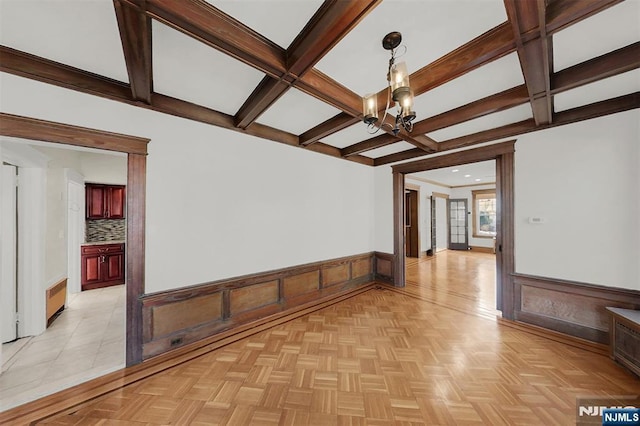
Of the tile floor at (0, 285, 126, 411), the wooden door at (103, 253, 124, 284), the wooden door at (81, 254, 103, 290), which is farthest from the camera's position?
the wooden door at (103, 253, 124, 284)

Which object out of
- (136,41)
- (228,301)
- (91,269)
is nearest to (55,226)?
(91,269)

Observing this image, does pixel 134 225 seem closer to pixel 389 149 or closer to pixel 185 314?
pixel 185 314

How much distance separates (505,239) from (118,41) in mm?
4595

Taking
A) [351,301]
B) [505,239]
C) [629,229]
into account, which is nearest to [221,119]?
[351,301]

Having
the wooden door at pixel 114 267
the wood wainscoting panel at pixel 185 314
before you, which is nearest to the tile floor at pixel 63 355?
the wood wainscoting panel at pixel 185 314

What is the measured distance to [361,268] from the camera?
455cm

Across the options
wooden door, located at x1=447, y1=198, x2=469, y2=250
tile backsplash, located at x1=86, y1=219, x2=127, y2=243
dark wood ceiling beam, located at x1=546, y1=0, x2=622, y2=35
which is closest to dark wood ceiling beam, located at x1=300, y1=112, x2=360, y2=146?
dark wood ceiling beam, located at x1=546, y1=0, x2=622, y2=35

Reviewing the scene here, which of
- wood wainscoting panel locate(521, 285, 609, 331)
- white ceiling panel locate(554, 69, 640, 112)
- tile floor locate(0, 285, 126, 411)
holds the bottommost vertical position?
tile floor locate(0, 285, 126, 411)

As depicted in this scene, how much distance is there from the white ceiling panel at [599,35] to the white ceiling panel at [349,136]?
1.83 meters

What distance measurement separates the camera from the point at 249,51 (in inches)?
59.1

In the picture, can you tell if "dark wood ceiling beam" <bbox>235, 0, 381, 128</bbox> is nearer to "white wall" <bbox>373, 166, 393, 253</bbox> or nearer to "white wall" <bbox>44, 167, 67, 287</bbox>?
"white wall" <bbox>373, 166, 393, 253</bbox>

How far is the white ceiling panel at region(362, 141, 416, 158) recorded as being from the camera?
12.6 feet

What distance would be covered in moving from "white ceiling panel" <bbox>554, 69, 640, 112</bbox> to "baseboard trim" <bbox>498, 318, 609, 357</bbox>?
2.65 meters

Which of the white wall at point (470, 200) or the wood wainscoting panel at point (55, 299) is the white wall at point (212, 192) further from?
the white wall at point (470, 200)
